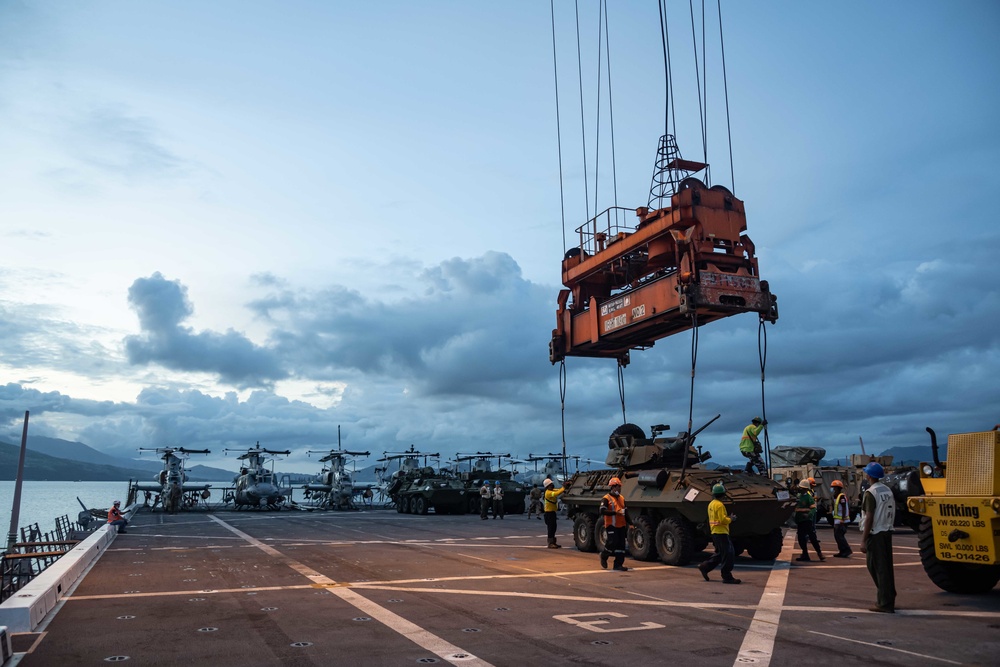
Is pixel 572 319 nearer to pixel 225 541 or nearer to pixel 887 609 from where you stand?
pixel 225 541

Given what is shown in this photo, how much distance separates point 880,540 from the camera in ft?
31.2

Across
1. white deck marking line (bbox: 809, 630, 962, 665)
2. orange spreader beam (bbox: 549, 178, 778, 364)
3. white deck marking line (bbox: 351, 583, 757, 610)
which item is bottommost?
white deck marking line (bbox: 351, 583, 757, 610)

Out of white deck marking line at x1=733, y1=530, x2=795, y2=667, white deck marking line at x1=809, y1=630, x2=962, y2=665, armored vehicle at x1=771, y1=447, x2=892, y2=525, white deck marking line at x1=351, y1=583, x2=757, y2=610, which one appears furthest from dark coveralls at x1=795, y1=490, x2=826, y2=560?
armored vehicle at x1=771, y1=447, x2=892, y2=525

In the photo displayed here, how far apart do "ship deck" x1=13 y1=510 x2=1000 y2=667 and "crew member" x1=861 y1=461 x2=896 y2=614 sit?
25 cm

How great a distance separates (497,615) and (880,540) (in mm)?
4719

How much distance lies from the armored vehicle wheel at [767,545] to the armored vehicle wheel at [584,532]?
11.8ft

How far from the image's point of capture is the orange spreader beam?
19.9 meters

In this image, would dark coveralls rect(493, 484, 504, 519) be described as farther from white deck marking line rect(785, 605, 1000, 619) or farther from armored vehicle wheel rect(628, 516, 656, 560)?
white deck marking line rect(785, 605, 1000, 619)

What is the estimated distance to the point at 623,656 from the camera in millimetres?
7164

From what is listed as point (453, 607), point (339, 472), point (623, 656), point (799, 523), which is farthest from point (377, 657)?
point (339, 472)

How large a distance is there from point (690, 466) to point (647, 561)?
8.91 ft

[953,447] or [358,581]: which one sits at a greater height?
[953,447]

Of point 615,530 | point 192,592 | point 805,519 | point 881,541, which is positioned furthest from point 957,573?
point 192,592

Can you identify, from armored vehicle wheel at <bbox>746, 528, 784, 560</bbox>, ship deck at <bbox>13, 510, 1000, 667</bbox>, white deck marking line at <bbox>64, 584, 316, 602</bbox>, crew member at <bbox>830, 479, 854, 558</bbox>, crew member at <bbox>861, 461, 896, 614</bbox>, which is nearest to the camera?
ship deck at <bbox>13, 510, 1000, 667</bbox>
